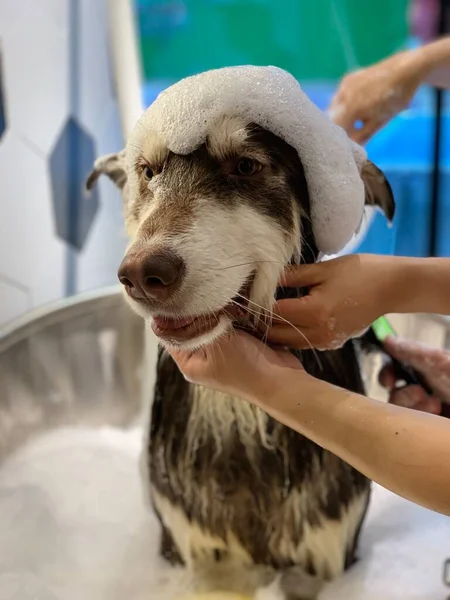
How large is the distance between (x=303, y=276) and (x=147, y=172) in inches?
10.5

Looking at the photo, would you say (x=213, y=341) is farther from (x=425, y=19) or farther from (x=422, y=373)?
(x=425, y=19)

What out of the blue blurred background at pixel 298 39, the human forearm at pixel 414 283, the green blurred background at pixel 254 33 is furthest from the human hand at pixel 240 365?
the green blurred background at pixel 254 33

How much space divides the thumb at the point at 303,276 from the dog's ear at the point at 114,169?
0.34 m

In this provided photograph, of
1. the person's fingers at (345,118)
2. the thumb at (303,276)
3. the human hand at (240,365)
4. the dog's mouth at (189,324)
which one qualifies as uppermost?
the person's fingers at (345,118)

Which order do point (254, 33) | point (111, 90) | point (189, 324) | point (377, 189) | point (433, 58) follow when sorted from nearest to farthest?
point (189, 324) < point (377, 189) < point (433, 58) < point (111, 90) < point (254, 33)

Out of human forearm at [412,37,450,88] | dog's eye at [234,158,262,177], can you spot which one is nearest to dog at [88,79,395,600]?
dog's eye at [234,158,262,177]

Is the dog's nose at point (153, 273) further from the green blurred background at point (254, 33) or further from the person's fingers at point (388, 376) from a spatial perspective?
the green blurred background at point (254, 33)

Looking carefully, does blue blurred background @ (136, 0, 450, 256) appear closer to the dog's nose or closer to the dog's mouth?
the dog's mouth

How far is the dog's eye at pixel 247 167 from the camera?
87 centimetres

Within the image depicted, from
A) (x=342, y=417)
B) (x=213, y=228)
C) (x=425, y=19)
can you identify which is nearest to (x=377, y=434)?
(x=342, y=417)

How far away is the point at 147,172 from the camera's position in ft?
3.03

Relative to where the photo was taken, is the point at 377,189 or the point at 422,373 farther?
the point at 422,373

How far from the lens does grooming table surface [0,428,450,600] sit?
4.06 ft

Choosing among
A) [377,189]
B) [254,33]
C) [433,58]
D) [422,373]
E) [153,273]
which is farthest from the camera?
[254,33]
